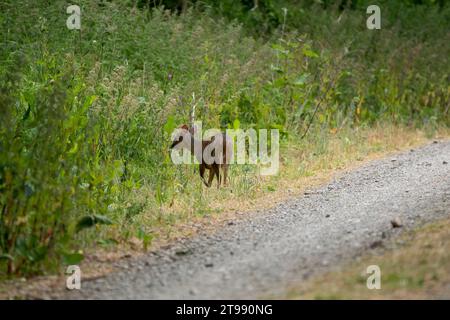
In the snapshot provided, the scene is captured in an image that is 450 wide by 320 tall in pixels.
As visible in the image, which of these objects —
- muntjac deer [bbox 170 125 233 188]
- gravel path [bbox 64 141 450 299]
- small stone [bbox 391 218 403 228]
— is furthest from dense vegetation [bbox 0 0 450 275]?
small stone [bbox 391 218 403 228]

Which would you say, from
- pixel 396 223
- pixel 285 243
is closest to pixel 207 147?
pixel 285 243

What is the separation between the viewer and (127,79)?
9820 mm

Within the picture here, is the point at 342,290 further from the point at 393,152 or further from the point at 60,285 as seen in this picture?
the point at 393,152

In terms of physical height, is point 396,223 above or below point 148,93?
below

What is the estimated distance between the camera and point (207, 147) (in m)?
8.85

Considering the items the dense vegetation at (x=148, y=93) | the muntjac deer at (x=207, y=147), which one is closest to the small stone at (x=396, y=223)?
the dense vegetation at (x=148, y=93)

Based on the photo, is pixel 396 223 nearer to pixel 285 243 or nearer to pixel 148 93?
pixel 285 243

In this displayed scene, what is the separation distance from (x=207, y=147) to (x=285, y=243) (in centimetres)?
244

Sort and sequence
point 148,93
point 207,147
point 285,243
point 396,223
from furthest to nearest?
1. point 148,93
2. point 207,147
3. point 396,223
4. point 285,243

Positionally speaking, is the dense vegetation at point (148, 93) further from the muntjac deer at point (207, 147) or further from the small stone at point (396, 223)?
the small stone at point (396, 223)

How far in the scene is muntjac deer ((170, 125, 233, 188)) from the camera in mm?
8828

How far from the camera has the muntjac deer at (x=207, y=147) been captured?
883 centimetres

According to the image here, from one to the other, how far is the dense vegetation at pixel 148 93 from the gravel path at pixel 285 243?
581 mm

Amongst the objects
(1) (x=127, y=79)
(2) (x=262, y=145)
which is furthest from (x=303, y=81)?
(1) (x=127, y=79)
